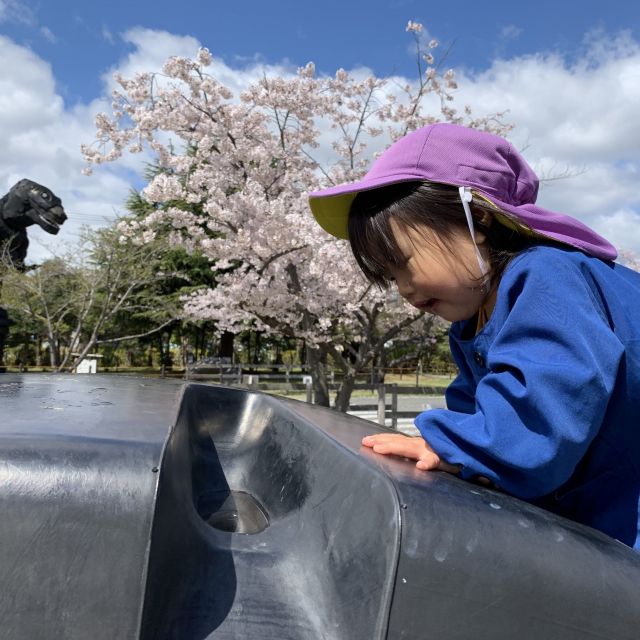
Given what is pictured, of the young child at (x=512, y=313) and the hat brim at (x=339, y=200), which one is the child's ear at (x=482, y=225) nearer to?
the young child at (x=512, y=313)

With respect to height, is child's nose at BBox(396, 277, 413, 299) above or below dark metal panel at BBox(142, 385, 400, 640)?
above

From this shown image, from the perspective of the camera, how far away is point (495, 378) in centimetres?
93

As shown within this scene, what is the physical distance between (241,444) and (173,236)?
7908 millimetres

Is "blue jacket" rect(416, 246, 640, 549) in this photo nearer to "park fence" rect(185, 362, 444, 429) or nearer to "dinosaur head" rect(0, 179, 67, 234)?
"park fence" rect(185, 362, 444, 429)

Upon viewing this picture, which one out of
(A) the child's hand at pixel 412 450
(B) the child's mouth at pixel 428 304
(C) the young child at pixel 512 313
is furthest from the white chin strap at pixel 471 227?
(A) the child's hand at pixel 412 450

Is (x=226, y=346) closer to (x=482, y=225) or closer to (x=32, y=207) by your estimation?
(x=32, y=207)

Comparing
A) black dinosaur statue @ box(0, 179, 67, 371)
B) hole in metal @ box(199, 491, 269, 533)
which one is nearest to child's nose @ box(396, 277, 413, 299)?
hole in metal @ box(199, 491, 269, 533)

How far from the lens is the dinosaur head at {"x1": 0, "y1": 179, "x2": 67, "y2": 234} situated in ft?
29.5

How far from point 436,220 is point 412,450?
0.44 metres

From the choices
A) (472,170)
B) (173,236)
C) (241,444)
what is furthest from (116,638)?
(173,236)

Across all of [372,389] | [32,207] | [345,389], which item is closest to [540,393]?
[345,389]

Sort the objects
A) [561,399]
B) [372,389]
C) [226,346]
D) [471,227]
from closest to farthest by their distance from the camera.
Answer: [561,399] → [471,227] → [372,389] → [226,346]

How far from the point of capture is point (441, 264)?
1.14m

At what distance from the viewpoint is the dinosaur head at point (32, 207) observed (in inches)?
353
